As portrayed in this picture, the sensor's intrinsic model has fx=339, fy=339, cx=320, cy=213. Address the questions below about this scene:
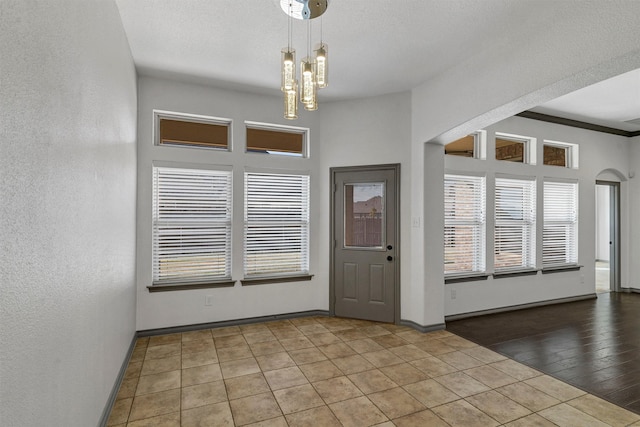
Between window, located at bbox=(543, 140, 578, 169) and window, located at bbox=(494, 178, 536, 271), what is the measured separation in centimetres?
69

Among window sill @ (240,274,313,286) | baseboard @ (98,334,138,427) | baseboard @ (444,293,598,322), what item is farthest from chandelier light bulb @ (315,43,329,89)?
baseboard @ (444,293,598,322)

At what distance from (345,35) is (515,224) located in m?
4.15

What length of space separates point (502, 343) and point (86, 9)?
15.8ft

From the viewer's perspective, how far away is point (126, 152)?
3225 millimetres

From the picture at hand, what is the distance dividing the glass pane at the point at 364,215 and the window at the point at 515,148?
2243 millimetres

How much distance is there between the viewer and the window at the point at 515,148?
5457 mm

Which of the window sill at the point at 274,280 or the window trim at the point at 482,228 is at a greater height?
the window trim at the point at 482,228

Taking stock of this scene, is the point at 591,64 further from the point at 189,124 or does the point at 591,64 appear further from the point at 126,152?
the point at 189,124

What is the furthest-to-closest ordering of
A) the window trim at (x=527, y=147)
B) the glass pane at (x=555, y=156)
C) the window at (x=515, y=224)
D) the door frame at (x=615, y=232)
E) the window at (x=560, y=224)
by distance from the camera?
the door frame at (x=615, y=232), the glass pane at (x=555, y=156), the window at (x=560, y=224), the window trim at (x=527, y=147), the window at (x=515, y=224)

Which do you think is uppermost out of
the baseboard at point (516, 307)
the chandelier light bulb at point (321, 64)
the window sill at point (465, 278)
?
the chandelier light bulb at point (321, 64)

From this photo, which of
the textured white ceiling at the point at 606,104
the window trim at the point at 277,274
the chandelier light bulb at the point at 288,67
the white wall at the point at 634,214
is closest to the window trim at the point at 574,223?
the textured white ceiling at the point at 606,104

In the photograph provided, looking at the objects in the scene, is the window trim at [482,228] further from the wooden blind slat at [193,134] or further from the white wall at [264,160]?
the wooden blind slat at [193,134]

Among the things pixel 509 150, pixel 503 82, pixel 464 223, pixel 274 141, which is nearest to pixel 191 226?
pixel 274 141

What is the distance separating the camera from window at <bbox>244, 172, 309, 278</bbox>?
462cm
